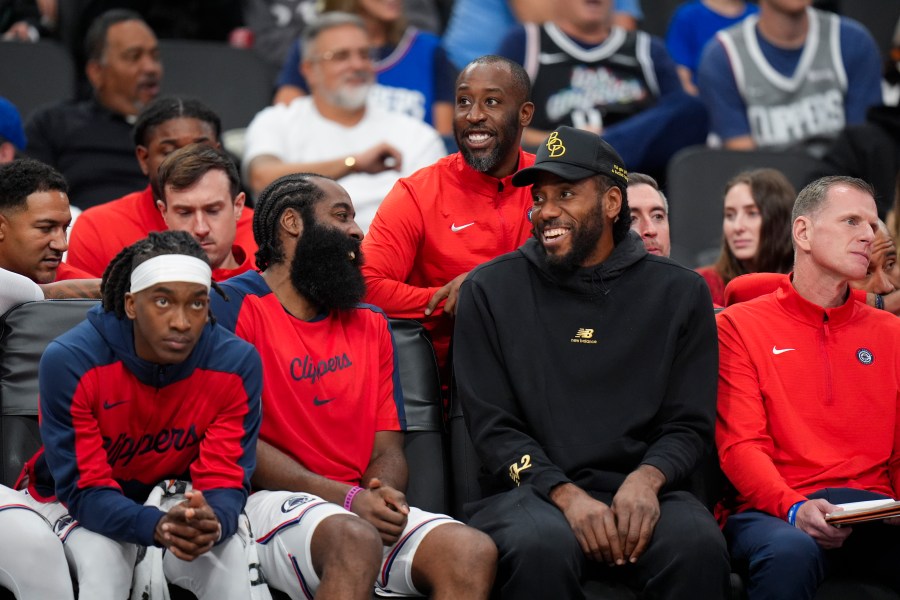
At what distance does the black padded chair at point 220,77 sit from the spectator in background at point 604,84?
1.36 m

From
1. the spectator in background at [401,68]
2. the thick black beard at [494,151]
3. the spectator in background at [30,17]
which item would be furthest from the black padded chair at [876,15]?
the spectator in background at [30,17]

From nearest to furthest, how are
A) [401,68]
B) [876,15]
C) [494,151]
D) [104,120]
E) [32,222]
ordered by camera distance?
[32,222], [494,151], [104,120], [401,68], [876,15]

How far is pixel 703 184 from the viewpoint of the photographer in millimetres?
6012

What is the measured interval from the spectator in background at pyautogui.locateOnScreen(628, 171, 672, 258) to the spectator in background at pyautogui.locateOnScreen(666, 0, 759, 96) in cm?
282

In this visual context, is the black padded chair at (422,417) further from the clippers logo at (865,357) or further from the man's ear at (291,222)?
the clippers logo at (865,357)

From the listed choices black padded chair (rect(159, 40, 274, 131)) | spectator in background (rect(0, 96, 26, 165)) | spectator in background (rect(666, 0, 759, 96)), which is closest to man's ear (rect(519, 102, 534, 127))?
spectator in background (rect(0, 96, 26, 165))

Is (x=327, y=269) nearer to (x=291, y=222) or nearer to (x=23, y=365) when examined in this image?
(x=291, y=222)

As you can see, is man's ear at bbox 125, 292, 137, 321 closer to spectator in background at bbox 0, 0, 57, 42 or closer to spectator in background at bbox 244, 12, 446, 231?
spectator in background at bbox 244, 12, 446, 231

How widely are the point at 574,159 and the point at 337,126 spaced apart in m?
2.31

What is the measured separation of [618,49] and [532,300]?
3109 mm

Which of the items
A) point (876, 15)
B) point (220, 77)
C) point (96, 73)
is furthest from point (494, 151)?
point (876, 15)

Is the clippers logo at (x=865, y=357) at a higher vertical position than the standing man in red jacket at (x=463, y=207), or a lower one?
lower

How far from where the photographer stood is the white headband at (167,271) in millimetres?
3295

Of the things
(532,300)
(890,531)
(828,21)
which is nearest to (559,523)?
(532,300)
